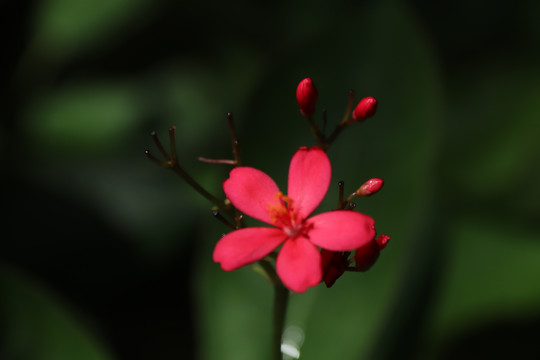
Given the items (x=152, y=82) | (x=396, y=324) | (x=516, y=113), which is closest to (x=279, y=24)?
(x=152, y=82)

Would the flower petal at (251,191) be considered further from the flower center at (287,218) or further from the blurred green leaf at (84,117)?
the blurred green leaf at (84,117)

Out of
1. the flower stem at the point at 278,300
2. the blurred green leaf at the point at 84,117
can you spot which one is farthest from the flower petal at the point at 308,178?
the blurred green leaf at the point at 84,117

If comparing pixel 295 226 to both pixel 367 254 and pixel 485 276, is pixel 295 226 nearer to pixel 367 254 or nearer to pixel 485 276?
pixel 367 254

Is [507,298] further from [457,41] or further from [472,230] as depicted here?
[457,41]

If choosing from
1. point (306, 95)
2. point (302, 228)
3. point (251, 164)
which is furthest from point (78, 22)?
point (302, 228)

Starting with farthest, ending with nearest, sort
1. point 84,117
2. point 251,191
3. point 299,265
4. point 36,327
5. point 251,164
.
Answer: point 84,117 < point 251,164 < point 36,327 < point 251,191 < point 299,265

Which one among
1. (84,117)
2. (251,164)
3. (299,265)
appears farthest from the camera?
(84,117)

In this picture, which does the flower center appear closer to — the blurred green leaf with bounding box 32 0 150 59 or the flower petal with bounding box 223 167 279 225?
the flower petal with bounding box 223 167 279 225
